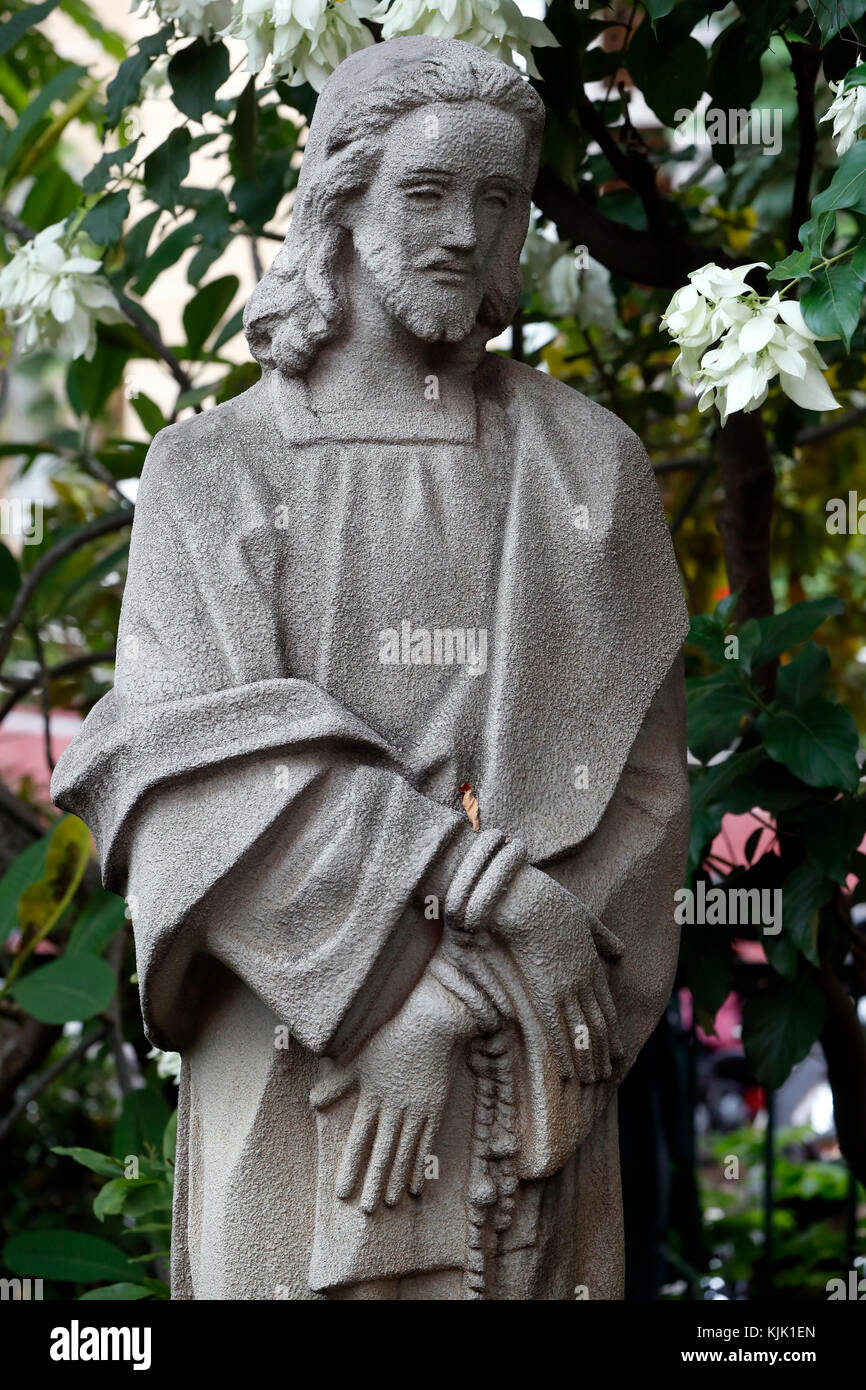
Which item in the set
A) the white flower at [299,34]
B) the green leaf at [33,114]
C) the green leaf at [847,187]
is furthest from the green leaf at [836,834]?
the green leaf at [33,114]

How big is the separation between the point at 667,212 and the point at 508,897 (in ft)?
7.24

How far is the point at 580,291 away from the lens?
3.93 metres

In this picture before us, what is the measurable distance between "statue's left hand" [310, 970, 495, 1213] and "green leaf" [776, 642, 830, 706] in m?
1.44

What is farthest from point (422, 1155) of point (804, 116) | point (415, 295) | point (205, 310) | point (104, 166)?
point (205, 310)

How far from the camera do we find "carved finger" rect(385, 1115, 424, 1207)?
220cm

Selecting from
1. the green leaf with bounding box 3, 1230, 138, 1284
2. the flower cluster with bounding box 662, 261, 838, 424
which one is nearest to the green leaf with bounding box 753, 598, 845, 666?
the flower cluster with bounding box 662, 261, 838, 424

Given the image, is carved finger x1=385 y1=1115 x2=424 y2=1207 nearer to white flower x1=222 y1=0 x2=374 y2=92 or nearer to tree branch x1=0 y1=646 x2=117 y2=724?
white flower x1=222 y1=0 x2=374 y2=92

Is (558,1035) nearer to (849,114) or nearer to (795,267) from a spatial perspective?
(795,267)

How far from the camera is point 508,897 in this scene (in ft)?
7.21

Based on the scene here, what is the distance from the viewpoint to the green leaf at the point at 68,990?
3631 millimetres

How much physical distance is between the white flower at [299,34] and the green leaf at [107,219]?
1.70 feet

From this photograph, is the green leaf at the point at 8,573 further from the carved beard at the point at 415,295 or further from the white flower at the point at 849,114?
the white flower at the point at 849,114

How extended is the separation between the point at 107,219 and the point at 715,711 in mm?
1531

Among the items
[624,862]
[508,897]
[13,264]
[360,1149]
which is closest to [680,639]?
[624,862]
